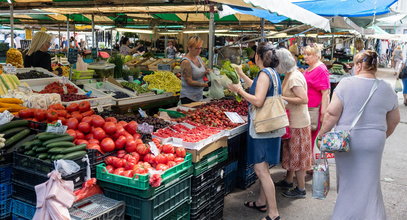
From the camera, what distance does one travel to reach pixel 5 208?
309cm

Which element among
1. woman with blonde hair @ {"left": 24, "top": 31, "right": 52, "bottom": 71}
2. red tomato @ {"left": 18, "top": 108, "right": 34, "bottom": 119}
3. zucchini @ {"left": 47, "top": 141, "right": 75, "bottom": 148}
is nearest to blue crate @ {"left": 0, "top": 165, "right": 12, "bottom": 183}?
zucchini @ {"left": 47, "top": 141, "right": 75, "bottom": 148}

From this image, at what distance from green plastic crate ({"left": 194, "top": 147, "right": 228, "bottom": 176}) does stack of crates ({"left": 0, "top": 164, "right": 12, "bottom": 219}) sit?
5.39 feet

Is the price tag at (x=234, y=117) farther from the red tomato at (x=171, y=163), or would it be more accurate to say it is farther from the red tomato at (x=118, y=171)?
the red tomato at (x=118, y=171)

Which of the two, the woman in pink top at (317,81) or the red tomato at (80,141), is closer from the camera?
the red tomato at (80,141)

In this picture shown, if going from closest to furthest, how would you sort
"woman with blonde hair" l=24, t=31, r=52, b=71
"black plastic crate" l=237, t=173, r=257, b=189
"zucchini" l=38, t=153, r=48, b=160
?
"zucchini" l=38, t=153, r=48, b=160 < "black plastic crate" l=237, t=173, r=257, b=189 < "woman with blonde hair" l=24, t=31, r=52, b=71

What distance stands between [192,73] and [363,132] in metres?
3.22

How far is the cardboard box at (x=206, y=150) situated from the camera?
3725 mm

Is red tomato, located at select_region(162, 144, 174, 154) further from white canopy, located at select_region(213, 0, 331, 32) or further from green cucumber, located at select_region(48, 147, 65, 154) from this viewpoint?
white canopy, located at select_region(213, 0, 331, 32)

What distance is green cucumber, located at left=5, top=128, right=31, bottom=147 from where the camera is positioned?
323 cm

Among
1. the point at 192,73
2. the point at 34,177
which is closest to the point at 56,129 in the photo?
the point at 34,177

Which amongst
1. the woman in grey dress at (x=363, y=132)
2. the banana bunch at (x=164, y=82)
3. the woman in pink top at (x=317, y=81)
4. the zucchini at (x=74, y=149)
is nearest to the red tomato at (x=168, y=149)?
the zucchini at (x=74, y=149)

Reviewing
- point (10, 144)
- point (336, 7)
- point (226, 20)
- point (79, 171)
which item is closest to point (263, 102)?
point (79, 171)

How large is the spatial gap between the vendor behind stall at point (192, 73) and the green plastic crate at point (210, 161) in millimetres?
1977

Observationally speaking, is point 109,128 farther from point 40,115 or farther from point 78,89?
point 78,89
